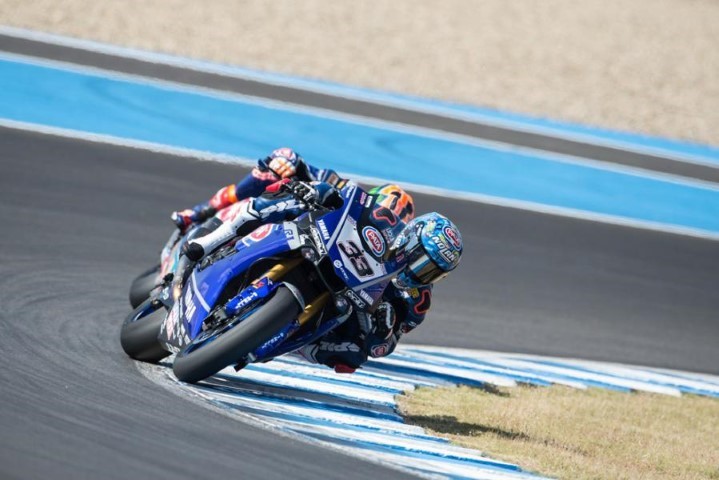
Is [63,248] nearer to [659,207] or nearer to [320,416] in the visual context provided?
[320,416]

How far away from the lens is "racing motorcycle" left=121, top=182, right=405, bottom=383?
6812 mm

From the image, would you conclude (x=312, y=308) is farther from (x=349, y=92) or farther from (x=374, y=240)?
(x=349, y=92)

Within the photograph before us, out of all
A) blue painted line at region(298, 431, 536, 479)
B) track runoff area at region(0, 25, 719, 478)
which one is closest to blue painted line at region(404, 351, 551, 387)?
track runoff area at region(0, 25, 719, 478)

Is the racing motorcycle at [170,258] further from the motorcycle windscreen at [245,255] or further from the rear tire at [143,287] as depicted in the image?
the motorcycle windscreen at [245,255]

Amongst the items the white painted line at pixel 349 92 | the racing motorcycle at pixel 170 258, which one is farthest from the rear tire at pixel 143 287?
the white painted line at pixel 349 92

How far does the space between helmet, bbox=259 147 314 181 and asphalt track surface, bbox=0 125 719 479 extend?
5.18ft

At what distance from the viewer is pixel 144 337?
24.8 ft

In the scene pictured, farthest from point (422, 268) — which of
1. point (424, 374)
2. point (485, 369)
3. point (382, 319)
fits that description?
point (485, 369)

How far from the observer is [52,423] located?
563cm

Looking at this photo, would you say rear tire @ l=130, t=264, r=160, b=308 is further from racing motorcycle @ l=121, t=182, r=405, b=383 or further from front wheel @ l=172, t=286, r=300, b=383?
front wheel @ l=172, t=286, r=300, b=383

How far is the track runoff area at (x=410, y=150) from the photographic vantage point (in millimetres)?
10345

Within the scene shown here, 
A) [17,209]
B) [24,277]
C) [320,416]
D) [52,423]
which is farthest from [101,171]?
[52,423]

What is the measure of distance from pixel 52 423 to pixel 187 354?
1376 millimetres

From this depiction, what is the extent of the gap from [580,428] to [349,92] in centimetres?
914
